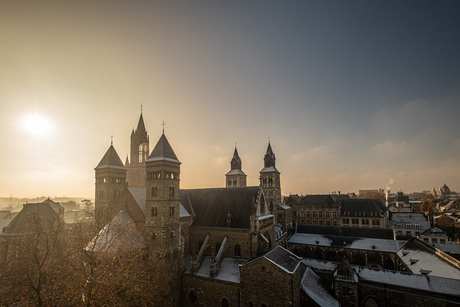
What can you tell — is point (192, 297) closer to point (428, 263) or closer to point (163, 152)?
point (163, 152)

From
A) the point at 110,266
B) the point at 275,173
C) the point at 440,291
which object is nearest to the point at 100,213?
the point at 110,266

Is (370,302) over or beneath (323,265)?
beneath

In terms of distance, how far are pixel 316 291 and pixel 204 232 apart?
622 inches

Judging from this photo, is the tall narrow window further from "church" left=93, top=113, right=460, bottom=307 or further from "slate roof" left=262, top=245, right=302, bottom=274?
"slate roof" left=262, top=245, right=302, bottom=274

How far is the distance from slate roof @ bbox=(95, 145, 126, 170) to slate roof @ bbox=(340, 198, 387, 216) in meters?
63.7

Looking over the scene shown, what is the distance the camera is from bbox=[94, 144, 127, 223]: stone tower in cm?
3506

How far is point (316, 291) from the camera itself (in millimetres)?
26844

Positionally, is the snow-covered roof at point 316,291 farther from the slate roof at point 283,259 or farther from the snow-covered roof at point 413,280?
the snow-covered roof at point 413,280

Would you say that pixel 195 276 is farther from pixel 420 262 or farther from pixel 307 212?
pixel 307 212

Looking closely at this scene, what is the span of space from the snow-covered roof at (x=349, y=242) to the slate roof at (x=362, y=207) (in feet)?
89.4

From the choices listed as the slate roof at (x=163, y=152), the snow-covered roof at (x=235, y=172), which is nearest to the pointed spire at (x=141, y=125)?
the snow-covered roof at (x=235, y=172)

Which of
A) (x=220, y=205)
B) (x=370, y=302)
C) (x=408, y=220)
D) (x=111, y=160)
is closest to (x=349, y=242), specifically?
(x=370, y=302)

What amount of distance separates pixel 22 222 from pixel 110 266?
3356cm

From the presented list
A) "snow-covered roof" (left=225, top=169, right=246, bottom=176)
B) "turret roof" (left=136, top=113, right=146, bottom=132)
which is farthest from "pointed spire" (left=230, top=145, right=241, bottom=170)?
"turret roof" (left=136, top=113, right=146, bottom=132)
